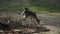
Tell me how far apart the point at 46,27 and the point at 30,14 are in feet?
3.44

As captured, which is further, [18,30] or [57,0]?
[57,0]

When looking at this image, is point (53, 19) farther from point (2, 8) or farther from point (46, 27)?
point (2, 8)

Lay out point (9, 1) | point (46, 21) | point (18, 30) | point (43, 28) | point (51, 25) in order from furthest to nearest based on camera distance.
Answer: point (9, 1) → point (46, 21) → point (51, 25) → point (43, 28) → point (18, 30)

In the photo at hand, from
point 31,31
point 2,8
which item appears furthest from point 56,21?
point 2,8

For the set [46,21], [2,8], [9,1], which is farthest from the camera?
[9,1]

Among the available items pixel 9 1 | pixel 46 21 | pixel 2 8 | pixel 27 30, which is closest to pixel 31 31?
pixel 27 30

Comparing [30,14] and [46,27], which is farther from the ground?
[30,14]

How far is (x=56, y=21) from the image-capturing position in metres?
12.0

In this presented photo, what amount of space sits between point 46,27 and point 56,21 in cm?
178

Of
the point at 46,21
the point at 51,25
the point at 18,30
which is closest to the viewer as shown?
the point at 18,30

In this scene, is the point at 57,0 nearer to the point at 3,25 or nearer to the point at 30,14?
the point at 30,14

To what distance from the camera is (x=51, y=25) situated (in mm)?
11008

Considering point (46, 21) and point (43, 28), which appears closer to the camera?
point (43, 28)

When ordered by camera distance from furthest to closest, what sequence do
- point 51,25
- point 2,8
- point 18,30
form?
point 2,8
point 51,25
point 18,30
